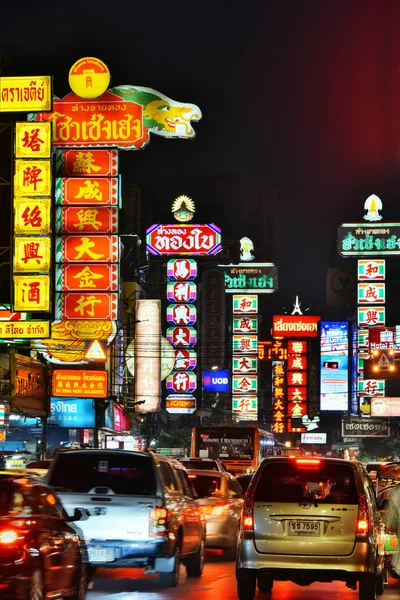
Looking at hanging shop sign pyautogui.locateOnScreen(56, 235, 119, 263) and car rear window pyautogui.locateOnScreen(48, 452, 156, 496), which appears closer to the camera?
car rear window pyautogui.locateOnScreen(48, 452, 156, 496)

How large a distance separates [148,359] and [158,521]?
49069 mm

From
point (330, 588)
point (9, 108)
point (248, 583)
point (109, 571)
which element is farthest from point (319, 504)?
point (9, 108)

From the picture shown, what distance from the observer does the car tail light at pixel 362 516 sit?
1375 centimetres

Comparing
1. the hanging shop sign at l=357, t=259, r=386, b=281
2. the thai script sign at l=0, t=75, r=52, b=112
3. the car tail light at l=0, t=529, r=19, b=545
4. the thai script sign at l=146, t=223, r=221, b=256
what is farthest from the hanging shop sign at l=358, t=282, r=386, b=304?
the car tail light at l=0, t=529, r=19, b=545

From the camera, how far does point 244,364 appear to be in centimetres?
8238

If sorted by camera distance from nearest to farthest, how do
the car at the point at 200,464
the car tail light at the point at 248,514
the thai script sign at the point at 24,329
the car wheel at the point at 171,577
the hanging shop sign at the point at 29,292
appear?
1. the car tail light at the point at 248,514
2. the car wheel at the point at 171,577
3. the car at the point at 200,464
4. the hanging shop sign at the point at 29,292
5. the thai script sign at the point at 24,329

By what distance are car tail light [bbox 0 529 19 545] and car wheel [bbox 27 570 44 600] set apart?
55 centimetres

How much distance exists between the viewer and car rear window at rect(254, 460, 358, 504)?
46.1 feet

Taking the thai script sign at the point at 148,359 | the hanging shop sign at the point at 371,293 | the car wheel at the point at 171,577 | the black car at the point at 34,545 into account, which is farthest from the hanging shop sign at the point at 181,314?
the black car at the point at 34,545

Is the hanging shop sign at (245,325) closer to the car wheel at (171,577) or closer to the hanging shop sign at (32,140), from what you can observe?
the hanging shop sign at (32,140)

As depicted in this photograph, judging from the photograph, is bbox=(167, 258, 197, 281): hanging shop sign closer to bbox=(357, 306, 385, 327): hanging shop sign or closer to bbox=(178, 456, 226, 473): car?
bbox=(357, 306, 385, 327): hanging shop sign

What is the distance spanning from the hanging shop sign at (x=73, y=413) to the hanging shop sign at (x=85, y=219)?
14.5 meters

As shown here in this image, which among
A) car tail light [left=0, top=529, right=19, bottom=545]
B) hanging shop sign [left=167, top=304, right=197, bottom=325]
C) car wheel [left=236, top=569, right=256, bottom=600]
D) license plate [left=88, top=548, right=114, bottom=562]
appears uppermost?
hanging shop sign [left=167, top=304, right=197, bottom=325]

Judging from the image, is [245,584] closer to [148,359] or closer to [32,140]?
[32,140]
